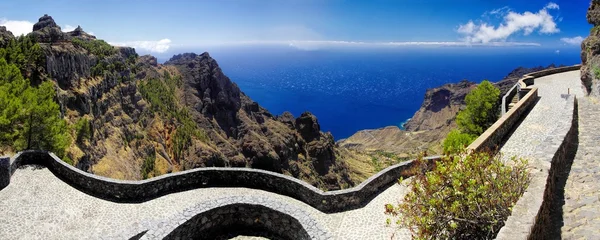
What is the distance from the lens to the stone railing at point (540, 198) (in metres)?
7.39

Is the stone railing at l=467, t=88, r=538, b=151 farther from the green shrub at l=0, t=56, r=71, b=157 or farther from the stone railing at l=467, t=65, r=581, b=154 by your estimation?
the green shrub at l=0, t=56, r=71, b=157

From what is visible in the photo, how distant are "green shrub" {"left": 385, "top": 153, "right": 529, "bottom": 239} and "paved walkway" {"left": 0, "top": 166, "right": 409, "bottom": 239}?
360cm

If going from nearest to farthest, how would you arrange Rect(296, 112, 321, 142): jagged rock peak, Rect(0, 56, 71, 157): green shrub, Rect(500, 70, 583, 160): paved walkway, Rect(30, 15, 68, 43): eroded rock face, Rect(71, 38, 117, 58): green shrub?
Rect(500, 70, 583, 160): paved walkway → Rect(0, 56, 71, 157): green shrub → Rect(30, 15, 68, 43): eroded rock face → Rect(71, 38, 117, 58): green shrub → Rect(296, 112, 321, 142): jagged rock peak

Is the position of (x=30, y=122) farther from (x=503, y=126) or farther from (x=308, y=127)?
(x=308, y=127)

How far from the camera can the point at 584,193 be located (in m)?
10.9

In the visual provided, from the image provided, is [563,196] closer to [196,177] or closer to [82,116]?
[196,177]

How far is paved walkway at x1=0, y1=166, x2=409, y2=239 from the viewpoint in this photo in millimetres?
13656

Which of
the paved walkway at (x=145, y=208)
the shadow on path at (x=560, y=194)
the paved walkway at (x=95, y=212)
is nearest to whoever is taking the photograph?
the shadow on path at (x=560, y=194)

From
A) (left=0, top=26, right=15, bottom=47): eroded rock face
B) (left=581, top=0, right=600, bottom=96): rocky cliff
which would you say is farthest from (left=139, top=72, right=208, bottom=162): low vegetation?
(left=581, top=0, right=600, bottom=96): rocky cliff

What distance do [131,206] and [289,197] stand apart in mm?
6717

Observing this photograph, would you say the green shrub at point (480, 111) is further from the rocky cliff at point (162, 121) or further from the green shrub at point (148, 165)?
the green shrub at point (148, 165)

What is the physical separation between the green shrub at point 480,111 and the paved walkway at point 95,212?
2704 cm

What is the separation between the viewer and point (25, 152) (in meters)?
19.1

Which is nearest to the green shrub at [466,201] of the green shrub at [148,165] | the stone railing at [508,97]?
the stone railing at [508,97]
